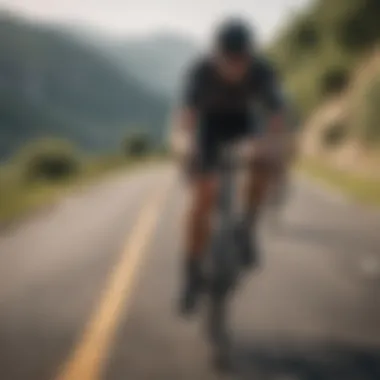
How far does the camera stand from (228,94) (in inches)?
165

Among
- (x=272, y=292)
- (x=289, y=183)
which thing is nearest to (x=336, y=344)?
(x=289, y=183)

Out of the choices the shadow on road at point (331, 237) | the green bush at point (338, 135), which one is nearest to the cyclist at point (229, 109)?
the green bush at point (338, 135)

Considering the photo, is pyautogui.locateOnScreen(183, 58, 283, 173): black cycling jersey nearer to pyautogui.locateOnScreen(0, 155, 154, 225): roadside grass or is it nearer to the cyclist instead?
the cyclist

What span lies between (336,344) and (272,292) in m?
1.44

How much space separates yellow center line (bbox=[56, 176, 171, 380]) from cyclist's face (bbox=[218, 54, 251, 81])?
143 cm

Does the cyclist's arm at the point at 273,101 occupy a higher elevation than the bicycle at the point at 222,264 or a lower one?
higher

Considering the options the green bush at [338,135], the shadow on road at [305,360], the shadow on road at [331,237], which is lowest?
the shadow on road at [305,360]

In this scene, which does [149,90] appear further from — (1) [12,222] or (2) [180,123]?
(1) [12,222]

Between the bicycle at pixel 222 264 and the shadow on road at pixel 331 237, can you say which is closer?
the bicycle at pixel 222 264

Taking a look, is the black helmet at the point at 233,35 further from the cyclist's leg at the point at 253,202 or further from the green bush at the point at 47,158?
the green bush at the point at 47,158

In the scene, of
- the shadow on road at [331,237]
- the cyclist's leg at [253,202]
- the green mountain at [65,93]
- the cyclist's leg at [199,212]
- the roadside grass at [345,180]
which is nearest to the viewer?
the green mountain at [65,93]

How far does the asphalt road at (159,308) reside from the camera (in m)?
4.51

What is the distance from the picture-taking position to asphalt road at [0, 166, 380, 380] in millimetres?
4508

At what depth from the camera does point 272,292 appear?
6.33 m
